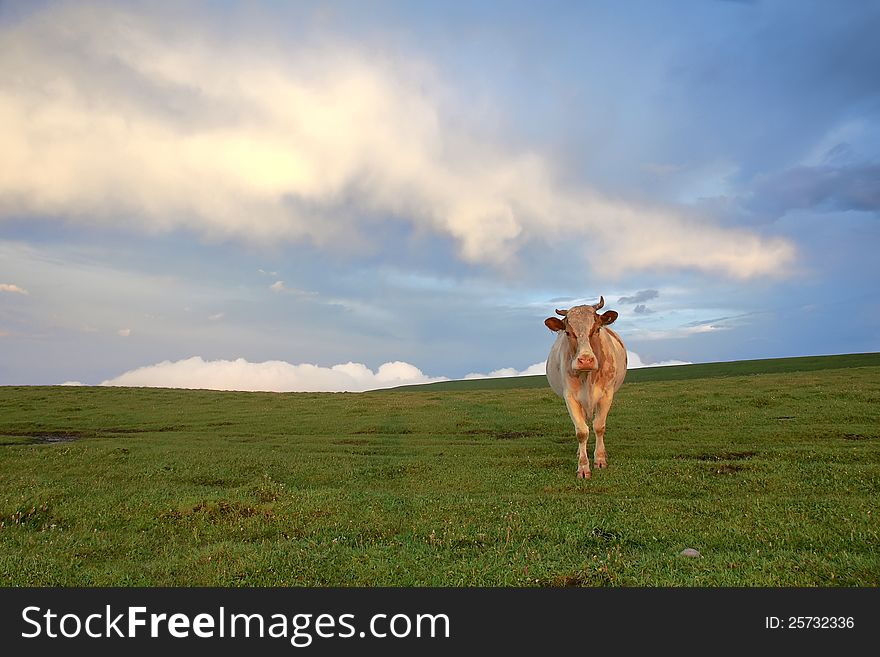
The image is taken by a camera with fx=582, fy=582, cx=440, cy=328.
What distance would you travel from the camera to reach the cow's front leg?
16234 mm

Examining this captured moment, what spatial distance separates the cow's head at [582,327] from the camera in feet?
50.6

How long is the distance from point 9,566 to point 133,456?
12517 mm

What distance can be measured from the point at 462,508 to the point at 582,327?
6310 millimetres

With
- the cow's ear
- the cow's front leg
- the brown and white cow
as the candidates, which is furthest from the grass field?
the cow's ear

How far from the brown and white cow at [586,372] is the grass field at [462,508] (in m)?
1.25

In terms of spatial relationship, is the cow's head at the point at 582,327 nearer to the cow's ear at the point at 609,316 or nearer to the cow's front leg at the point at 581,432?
the cow's ear at the point at 609,316

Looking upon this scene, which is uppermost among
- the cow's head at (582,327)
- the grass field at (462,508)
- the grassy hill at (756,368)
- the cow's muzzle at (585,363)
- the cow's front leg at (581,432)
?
the cow's head at (582,327)

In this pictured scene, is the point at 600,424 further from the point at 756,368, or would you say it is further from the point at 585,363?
the point at 756,368

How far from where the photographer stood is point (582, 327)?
15977 millimetres

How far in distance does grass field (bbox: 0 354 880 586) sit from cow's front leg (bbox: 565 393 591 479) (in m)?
0.46

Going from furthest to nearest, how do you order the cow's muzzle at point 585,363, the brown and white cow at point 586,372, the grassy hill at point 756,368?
the grassy hill at point 756,368 → the brown and white cow at point 586,372 → the cow's muzzle at point 585,363

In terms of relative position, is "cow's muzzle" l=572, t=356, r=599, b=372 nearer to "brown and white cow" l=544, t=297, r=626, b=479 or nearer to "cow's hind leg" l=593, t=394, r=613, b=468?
"brown and white cow" l=544, t=297, r=626, b=479

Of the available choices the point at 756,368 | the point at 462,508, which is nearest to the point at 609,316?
the point at 462,508

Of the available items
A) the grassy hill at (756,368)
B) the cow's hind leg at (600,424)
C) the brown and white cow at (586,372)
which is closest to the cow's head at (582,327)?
the brown and white cow at (586,372)
